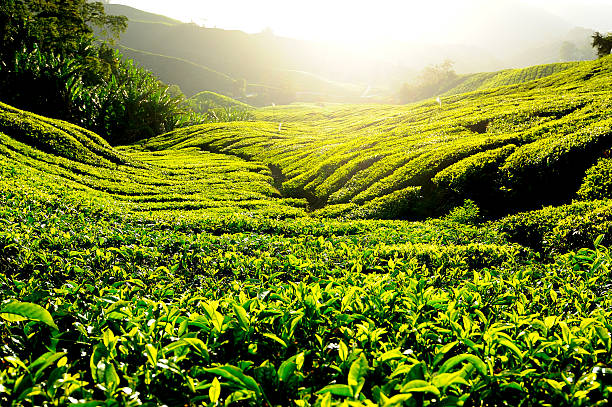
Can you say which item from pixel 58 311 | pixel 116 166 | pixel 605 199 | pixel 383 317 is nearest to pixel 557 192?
pixel 605 199

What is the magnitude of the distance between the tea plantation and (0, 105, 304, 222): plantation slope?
0.49 feet

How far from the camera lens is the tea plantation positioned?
2.27 m

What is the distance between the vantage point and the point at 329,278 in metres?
4.93

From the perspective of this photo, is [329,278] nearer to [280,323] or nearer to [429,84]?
[280,323]

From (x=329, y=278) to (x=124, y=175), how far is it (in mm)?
13883

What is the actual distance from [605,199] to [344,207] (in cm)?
663

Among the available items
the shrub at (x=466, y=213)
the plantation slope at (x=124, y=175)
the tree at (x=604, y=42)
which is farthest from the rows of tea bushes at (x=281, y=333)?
the tree at (x=604, y=42)

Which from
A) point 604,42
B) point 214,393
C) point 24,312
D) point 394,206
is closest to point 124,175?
point 394,206

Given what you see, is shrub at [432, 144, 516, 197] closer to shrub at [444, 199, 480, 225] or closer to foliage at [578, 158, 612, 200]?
shrub at [444, 199, 480, 225]

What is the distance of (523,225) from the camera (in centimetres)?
804

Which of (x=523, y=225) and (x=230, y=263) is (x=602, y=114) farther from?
(x=230, y=263)

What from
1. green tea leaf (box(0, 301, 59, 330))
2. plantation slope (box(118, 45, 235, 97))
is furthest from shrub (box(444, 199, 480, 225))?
plantation slope (box(118, 45, 235, 97))

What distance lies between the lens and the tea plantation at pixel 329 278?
2.27 m

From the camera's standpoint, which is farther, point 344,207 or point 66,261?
point 344,207
